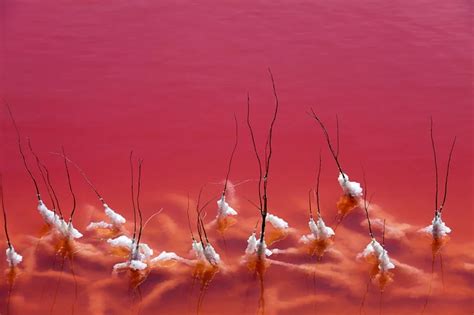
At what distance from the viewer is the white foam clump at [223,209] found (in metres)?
3.56

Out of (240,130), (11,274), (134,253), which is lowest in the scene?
(11,274)

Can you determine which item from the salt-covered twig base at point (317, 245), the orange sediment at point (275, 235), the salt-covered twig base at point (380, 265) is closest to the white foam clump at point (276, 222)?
the orange sediment at point (275, 235)

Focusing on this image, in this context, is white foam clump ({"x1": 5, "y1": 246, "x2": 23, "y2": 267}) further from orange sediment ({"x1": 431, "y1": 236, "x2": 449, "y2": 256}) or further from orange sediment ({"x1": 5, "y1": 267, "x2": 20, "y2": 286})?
orange sediment ({"x1": 431, "y1": 236, "x2": 449, "y2": 256})

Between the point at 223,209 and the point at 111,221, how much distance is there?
57 cm

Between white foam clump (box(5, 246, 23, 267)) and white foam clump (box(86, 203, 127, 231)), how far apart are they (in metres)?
0.38

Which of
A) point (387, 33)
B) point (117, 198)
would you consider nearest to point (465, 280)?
point (117, 198)

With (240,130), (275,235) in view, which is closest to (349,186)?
(275,235)

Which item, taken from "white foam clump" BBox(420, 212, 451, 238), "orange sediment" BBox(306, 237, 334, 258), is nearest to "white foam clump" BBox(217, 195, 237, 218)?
"orange sediment" BBox(306, 237, 334, 258)

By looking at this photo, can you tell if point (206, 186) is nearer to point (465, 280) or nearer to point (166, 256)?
point (166, 256)

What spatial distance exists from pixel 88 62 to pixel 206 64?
794mm

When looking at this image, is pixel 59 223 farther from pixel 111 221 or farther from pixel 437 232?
pixel 437 232

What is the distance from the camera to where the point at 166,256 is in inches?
133

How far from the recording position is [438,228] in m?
3.46

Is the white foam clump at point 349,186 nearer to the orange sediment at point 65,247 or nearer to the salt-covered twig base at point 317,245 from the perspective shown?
the salt-covered twig base at point 317,245
